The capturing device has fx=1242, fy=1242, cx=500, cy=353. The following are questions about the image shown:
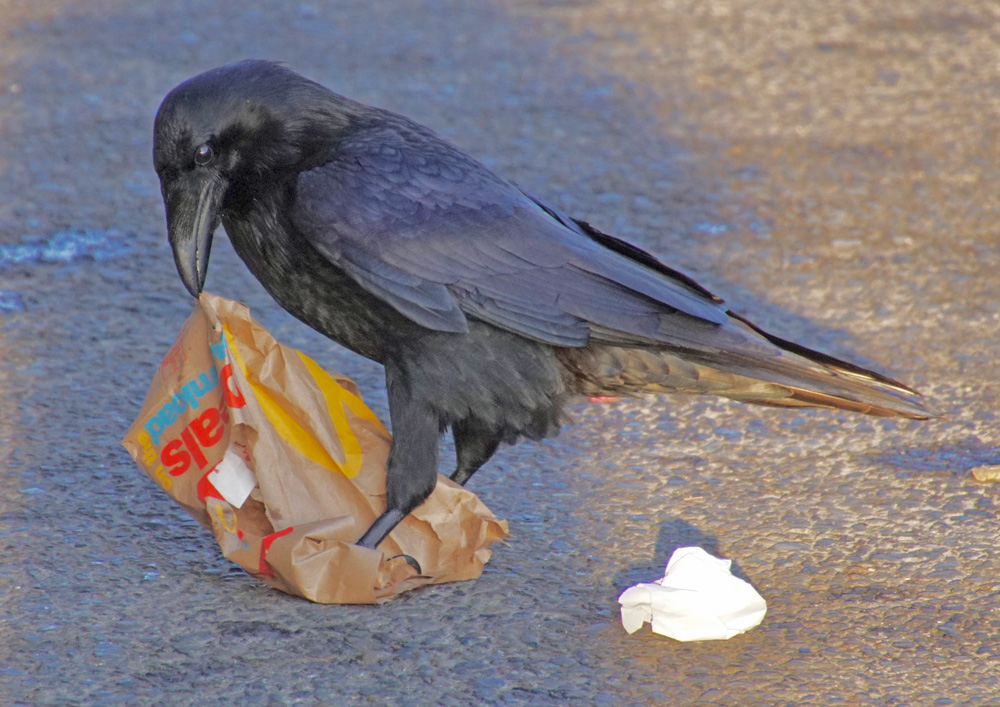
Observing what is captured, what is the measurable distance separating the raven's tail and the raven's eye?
0.90m

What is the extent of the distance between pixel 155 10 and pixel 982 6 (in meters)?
4.48

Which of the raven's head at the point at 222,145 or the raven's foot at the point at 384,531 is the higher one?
the raven's head at the point at 222,145

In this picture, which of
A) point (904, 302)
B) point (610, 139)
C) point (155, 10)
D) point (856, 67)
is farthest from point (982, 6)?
point (155, 10)

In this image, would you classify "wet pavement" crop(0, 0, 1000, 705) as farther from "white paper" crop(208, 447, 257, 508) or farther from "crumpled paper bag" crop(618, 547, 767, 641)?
"white paper" crop(208, 447, 257, 508)

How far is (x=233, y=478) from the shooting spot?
2604mm

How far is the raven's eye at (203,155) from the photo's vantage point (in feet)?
8.96

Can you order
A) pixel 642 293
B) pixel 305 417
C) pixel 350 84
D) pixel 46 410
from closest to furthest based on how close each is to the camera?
pixel 305 417 < pixel 642 293 < pixel 46 410 < pixel 350 84

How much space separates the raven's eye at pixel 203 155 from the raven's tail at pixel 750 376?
90cm

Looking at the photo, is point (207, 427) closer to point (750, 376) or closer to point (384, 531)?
point (384, 531)

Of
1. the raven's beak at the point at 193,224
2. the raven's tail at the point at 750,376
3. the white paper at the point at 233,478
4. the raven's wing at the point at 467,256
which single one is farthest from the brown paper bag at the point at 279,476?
the raven's tail at the point at 750,376

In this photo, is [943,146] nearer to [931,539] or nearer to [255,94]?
[931,539]

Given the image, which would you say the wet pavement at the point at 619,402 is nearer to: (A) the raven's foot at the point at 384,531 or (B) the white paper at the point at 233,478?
(A) the raven's foot at the point at 384,531

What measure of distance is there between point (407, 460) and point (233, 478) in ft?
1.22

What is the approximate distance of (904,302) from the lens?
161 inches
